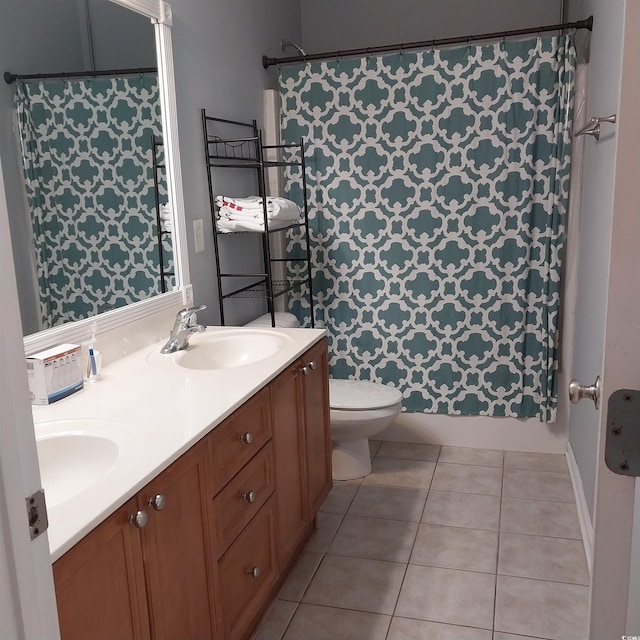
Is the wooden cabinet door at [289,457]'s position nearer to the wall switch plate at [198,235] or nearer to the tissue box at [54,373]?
the tissue box at [54,373]

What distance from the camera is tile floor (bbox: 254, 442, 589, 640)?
2035mm

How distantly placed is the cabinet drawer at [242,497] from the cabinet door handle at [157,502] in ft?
0.95

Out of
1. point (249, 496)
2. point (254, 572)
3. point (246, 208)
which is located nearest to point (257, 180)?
point (246, 208)

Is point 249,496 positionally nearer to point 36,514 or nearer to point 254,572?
point 254,572

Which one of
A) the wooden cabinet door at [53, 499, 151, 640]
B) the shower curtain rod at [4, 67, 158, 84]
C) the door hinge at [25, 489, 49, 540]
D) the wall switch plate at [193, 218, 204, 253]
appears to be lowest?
the wooden cabinet door at [53, 499, 151, 640]

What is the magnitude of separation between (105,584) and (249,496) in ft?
2.15

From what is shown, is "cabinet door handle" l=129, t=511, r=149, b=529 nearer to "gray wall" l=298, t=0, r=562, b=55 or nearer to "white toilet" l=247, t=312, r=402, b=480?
"white toilet" l=247, t=312, r=402, b=480

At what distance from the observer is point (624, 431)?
851mm

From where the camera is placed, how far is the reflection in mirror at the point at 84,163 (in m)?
1.75

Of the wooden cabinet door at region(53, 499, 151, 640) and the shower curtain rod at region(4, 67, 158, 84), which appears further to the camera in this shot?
the shower curtain rod at region(4, 67, 158, 84)

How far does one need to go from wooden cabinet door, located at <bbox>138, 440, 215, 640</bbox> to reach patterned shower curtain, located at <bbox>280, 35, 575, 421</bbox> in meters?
1.92


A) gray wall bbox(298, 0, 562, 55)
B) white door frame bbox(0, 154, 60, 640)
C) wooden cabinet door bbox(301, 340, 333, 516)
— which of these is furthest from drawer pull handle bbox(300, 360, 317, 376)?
gray wall bbox(298, 0, 562, 55)

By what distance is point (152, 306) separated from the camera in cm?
229

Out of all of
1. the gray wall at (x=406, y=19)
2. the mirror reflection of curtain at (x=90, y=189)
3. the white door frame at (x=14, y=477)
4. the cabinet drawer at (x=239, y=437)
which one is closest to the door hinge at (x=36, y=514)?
the white door frame at (x=14, y=477)
